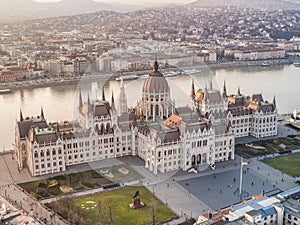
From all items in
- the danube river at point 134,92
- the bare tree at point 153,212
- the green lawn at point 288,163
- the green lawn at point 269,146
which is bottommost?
the bare tree at point 153,212

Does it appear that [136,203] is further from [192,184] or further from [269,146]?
[269,146]

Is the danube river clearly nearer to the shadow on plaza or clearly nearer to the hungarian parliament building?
the hungarian parliament building

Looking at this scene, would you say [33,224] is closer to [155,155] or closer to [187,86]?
[155,155]

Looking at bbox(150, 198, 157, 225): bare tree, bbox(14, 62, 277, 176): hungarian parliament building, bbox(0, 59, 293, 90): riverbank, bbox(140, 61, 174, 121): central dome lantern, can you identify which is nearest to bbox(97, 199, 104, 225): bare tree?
bbox(150, 198, 157, 225): bare tree

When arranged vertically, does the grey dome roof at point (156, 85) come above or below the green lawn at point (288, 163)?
above

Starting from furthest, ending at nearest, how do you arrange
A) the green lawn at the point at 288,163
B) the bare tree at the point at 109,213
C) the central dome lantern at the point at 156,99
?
the central dome lantern at the point at 156,99 < the green lawn at the point at 288,163 < the bare tree at the point at 109,213

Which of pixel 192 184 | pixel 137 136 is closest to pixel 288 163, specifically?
pixel 192 184

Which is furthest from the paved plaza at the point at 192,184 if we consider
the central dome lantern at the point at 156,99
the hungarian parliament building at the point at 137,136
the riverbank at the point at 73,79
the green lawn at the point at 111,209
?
the riverbank at the point at 73,79

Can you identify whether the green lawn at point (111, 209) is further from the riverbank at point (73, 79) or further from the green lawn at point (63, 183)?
the riverbank at point (73, 79)
